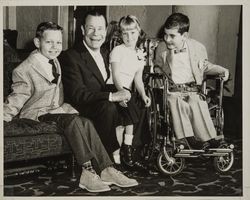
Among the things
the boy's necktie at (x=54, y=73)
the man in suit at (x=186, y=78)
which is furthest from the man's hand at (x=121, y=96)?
the boy's necktie at (x=54, y=73)

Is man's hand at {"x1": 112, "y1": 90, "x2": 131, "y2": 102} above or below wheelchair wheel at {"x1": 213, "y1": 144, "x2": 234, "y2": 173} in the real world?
above

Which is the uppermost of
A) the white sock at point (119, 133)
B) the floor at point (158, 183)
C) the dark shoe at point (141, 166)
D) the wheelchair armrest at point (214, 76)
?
the wheelchair armrest at point (214, 76)

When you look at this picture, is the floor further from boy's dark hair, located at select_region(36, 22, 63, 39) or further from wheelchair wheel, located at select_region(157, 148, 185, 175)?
boy's dark hair, located at select_region(36, 22, 63, 39)

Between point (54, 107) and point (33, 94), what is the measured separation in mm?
135

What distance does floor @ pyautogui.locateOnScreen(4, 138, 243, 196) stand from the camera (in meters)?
1.93

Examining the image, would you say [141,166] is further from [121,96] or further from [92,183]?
[121,96]

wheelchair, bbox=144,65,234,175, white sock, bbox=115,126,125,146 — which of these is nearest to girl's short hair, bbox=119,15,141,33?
wheelchair, bbox=144,65,234,175

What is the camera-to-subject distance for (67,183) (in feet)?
6.41

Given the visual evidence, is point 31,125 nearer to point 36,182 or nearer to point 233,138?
point 36,182

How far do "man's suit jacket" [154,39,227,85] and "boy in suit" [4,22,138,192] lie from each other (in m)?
0.53

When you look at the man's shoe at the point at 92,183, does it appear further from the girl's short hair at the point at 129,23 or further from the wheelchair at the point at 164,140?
the girl's short hair at the point at 129,23

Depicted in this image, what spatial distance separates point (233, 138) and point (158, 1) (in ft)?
2.86

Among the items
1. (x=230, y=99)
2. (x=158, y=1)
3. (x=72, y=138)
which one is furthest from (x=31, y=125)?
(x=230, y=99)

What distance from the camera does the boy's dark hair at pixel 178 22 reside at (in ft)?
6.53
